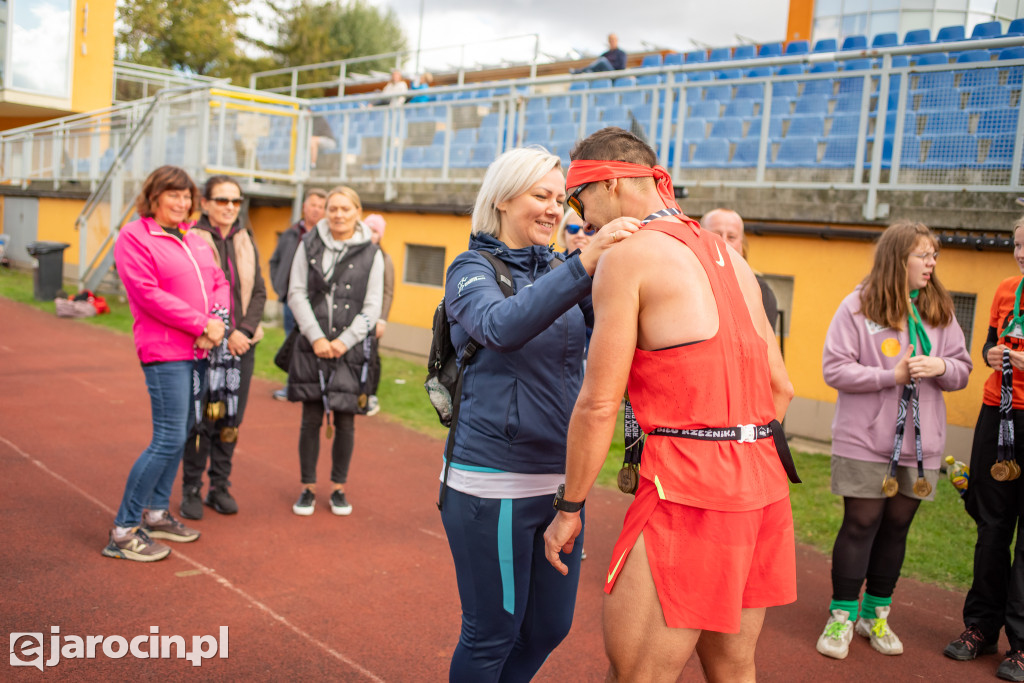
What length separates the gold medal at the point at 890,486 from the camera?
4258 mm

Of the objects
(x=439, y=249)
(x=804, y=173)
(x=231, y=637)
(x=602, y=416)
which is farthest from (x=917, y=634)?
(x=439, y=249)

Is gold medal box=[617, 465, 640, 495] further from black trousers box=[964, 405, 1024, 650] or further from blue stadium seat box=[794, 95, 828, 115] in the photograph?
blue stadium seat box=[794, 95, 828, 115]

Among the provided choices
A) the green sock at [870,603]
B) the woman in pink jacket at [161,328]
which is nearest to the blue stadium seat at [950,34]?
the green sock at [870,603]

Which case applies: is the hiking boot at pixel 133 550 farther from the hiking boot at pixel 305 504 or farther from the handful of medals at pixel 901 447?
the handful of medals at pixel 901 447

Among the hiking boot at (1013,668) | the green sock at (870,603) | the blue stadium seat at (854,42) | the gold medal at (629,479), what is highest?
the blue stadium seat at (854,42)

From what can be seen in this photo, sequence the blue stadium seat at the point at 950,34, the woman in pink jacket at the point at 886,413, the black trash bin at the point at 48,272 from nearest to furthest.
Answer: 1. the woman in pink jacket at the point at 886,413
2. the blue stadium seat at the point at 950,34
3. the black trash bin at the point at 48,272

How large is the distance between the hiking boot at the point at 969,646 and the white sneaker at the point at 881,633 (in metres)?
0.24

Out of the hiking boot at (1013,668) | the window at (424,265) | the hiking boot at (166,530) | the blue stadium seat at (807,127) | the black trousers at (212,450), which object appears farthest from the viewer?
the window at (424,265)

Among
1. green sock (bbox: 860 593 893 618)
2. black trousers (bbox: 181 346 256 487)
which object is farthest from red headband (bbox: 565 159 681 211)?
black trousers (bbox: 181 346 256 487)

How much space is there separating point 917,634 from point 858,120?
5.67 m

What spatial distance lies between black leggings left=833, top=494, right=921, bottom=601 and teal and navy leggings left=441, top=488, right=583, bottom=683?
216 centimetres

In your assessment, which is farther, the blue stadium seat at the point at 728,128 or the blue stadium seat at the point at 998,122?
the blue stadium seat at the point at 728,128

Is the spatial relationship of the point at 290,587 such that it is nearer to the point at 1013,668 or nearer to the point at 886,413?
the point at 886,413

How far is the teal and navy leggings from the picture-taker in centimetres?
275
